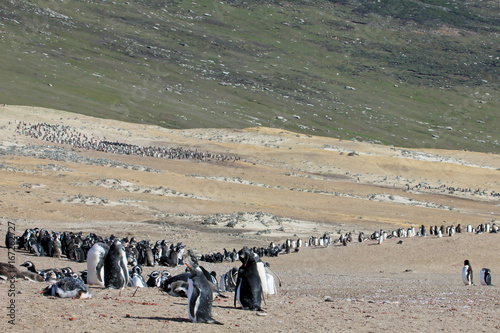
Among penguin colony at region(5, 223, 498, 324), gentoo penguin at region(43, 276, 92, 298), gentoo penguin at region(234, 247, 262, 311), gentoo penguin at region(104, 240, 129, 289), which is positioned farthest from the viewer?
gentoo penguin at region(104, 240, 129, 289)

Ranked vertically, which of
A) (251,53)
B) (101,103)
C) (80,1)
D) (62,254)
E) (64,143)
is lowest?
(62,254)

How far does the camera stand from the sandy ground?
8922 mm

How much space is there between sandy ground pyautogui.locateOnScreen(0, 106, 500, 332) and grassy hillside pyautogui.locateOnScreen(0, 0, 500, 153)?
23.3m

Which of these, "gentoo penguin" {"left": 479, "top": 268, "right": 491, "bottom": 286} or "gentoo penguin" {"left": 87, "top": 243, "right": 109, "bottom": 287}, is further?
"gentoo penguin" {"left": 479, "top": 268, "right": 491, "bottom": 286}

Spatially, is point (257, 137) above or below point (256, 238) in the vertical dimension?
above

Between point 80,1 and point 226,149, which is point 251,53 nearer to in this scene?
point 80,1

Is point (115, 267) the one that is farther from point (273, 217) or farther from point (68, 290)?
point (273, 217)

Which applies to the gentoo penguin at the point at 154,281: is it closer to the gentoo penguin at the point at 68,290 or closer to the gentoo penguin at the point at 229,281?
the gentoo penguin at the point at 229,281

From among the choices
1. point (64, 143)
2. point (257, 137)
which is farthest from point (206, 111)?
point (64, 143)

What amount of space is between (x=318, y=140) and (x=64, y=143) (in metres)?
32.3

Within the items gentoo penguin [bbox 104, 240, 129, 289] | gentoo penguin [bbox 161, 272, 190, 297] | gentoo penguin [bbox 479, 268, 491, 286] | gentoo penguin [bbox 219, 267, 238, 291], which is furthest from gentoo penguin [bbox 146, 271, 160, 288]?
gentoo penguin [bbox 479, 268, 491, 286]

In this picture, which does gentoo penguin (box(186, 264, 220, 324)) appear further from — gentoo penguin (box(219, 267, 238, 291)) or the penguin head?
gentoo penguin (box(219, 267, 238, 291))

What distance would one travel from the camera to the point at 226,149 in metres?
58.0

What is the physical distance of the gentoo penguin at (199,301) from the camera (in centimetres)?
829
